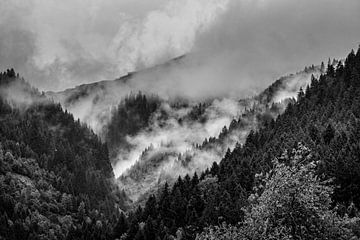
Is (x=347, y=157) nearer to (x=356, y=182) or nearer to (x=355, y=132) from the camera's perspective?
(x=356, y=182)

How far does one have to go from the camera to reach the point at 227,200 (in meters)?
190

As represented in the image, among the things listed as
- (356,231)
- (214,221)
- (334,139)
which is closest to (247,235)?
(356,231)

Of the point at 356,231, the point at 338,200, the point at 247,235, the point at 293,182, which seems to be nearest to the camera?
→ the point at 293,182

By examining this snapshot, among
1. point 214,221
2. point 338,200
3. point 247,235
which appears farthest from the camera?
point 214,221

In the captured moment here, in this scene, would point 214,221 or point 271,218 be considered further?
point 214,221

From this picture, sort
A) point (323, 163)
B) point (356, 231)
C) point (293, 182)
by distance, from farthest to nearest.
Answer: point (323, 163) < point (356, 231) < point (293, 182)

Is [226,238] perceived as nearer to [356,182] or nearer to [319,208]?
[319,208]

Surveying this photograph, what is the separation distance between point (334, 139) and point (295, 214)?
15540 cm

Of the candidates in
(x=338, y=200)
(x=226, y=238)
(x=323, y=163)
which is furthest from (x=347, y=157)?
(x=226, y=238)

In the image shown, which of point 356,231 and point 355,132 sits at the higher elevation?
point 355,132

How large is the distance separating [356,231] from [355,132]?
451 feet

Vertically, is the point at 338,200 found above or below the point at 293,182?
below

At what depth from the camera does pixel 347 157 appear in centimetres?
15625

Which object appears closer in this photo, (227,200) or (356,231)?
(356,231)
